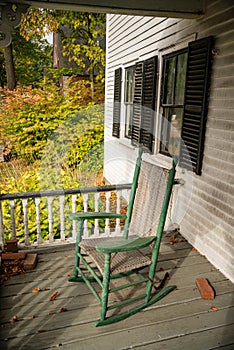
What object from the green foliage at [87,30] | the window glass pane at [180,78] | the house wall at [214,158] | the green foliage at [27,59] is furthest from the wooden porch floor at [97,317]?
the green foliage at [27,59]

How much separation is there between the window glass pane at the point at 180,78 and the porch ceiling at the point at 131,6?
1.94 feet

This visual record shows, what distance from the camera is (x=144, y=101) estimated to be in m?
4.34

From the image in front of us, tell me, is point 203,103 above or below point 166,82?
below

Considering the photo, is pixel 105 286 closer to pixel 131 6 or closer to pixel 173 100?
pixel 131 6

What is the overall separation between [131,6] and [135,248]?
203cm

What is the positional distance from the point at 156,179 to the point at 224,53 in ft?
4.26

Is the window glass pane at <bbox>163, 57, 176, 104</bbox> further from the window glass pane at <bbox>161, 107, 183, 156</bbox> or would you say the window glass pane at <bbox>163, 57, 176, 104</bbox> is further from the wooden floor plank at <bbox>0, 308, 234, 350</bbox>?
the wooden floor plank at <bbox>0, 308, 234, 350</bbox>

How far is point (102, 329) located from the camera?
6.60 feet

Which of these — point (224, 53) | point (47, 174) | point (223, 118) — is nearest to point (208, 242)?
point (223, 118)

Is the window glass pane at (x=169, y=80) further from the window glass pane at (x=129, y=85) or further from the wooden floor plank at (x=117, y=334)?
the wooden floor plank at (x=117, y=334)

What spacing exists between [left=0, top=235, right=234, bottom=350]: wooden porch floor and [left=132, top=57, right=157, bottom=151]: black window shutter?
86.4 inches

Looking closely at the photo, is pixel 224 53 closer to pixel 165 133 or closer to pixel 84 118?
pixel 165 133

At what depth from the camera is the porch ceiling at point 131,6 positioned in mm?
2430

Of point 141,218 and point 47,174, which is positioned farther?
point 47,174
